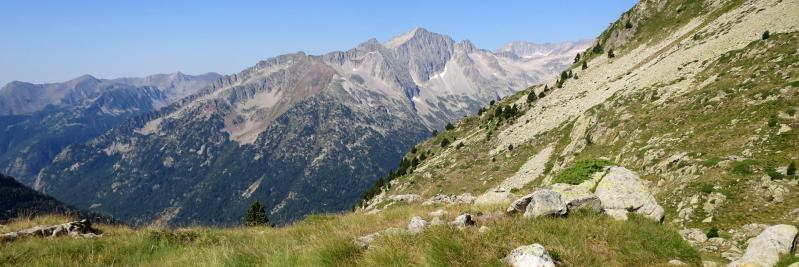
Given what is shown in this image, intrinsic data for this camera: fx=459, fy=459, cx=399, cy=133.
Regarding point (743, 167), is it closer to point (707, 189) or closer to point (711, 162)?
point (711, 162)

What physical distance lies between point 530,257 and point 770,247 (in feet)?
25.1

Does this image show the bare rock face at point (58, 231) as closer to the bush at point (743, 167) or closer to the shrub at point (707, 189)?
the shrub at point (707, 189)

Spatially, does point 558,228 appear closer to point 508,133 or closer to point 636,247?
point 636,247

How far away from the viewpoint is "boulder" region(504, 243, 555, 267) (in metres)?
8.90

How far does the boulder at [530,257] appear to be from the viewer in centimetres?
890

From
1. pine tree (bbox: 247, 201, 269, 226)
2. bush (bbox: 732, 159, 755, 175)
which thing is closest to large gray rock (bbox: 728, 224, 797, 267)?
bush (bbox: 732, 159, 755, 175)

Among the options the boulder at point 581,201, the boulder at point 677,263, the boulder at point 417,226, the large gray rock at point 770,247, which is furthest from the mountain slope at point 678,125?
the boulder at point 677,263

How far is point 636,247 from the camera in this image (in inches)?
429

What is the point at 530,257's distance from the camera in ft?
29.6

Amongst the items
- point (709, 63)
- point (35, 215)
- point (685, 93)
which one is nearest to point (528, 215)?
point (35, 215)

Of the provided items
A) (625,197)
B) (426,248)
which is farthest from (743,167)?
(426,248)

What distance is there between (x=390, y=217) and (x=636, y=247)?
8407 millimetres

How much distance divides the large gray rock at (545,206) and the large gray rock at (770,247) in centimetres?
416

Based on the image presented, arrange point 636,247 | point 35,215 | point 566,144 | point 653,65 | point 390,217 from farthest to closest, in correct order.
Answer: point 653,65
point 566,144
point 35,215
point 390,217
point 636,247
